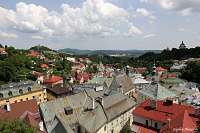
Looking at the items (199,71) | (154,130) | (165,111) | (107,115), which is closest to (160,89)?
(165,111)

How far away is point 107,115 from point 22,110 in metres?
16.9

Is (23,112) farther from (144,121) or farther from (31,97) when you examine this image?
(144,121)

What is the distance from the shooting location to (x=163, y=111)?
74.7 feet

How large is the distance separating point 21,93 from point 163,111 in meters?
35.7

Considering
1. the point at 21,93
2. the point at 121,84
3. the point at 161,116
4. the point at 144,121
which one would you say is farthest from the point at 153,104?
the point at 21,93

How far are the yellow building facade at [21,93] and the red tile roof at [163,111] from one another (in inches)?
1151

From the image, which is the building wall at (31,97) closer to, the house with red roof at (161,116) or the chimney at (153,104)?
the house with red roof at (161,116)

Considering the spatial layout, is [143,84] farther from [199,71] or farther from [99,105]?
[99,105]

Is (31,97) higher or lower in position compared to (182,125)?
lower

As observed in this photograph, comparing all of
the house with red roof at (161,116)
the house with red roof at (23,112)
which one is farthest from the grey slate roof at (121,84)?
the house with red roof at (23,112)

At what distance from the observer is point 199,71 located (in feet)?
210

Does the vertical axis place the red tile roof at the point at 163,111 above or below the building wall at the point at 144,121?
above

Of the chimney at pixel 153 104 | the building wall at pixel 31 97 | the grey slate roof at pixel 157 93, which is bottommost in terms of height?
the building wall at pixel 31 97

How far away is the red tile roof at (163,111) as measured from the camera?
21656 millimetres
